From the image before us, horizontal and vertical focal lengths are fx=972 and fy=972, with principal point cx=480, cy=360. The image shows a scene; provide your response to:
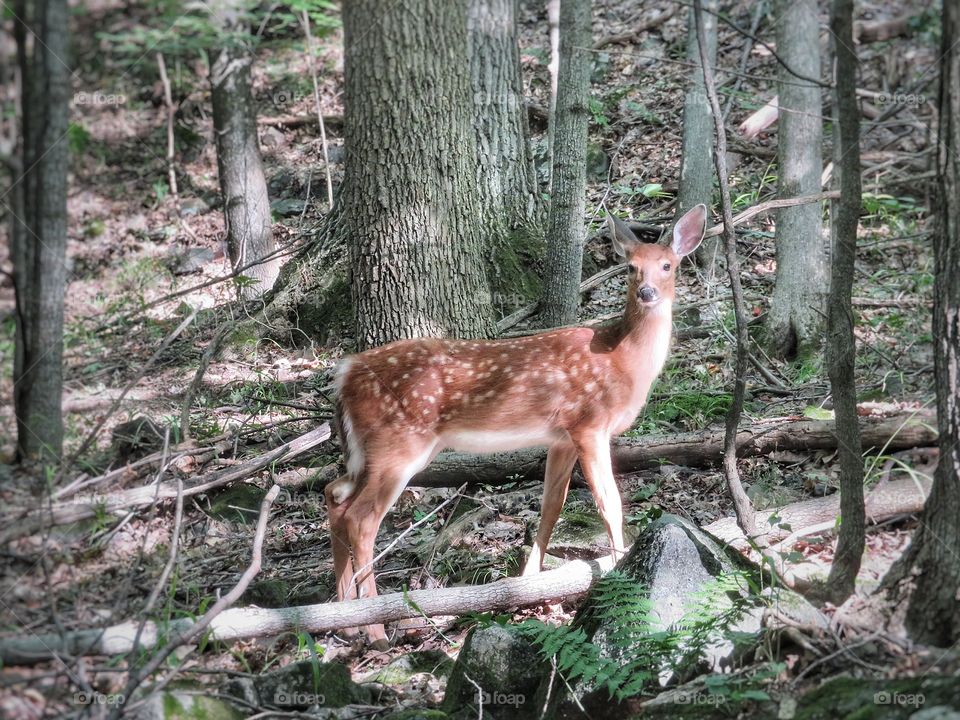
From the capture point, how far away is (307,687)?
4387 millimetres

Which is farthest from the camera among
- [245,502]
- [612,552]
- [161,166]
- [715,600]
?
[245,502]

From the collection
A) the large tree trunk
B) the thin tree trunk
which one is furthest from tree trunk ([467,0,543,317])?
the large tree trunk

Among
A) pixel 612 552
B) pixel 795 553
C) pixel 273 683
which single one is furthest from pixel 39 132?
pixel 612 552

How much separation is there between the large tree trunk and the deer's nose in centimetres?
377

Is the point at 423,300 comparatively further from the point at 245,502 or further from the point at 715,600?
the point at 715,600

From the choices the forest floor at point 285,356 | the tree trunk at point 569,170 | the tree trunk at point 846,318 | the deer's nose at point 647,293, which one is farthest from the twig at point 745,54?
the tree trunk at point 846,318

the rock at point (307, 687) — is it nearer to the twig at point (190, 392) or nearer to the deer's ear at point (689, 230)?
the twig at point (190, 392)

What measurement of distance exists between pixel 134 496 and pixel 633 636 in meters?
2.25

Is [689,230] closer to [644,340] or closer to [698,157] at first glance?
[644,340]

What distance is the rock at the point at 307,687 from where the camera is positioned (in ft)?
14.1

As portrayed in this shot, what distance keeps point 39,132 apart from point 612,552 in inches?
151

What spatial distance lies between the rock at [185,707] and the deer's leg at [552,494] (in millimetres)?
2165

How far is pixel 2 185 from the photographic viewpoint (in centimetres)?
298

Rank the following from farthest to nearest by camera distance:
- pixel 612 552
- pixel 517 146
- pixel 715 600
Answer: pixel 517 146
pixel 612 552
pixel 715 600
